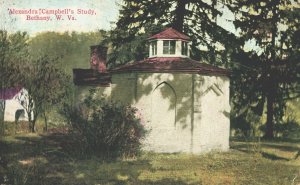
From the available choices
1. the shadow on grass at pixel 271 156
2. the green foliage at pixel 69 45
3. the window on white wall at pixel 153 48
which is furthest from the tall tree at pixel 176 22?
the green foliage at pixel 69 45

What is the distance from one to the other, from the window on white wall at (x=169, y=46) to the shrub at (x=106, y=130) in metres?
5.27

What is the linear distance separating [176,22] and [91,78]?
648 cm

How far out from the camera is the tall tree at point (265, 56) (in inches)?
1218

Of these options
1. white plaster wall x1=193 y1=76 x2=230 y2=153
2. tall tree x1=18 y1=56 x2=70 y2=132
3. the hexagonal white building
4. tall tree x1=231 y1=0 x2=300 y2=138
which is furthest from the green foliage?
white plaster wall x1=193 y1=76 x2=230 y2=153

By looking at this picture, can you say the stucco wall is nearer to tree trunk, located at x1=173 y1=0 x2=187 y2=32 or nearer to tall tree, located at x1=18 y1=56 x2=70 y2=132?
tree trunk, located at x1=173 y1=0 x2=187 y2=32

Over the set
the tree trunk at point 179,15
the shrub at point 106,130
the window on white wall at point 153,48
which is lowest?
the shrub at point 106,130

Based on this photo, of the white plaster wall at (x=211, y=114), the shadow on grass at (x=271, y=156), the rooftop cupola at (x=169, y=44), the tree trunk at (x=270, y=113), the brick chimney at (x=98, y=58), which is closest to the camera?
the shadow on grass at (x=271, y=156)

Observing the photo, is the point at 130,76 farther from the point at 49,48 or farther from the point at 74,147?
the point at 49,48

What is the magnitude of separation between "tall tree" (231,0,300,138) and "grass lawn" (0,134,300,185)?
11.0m

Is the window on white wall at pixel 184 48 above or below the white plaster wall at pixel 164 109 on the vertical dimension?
above

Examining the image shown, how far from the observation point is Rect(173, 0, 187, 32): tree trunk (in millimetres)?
29634

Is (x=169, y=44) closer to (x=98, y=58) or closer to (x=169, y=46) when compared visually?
(x=169, y=46)

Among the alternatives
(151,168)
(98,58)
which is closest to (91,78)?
(98,58)

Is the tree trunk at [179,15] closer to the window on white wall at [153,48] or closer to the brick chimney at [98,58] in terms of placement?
the brick chimney at [98,58]
